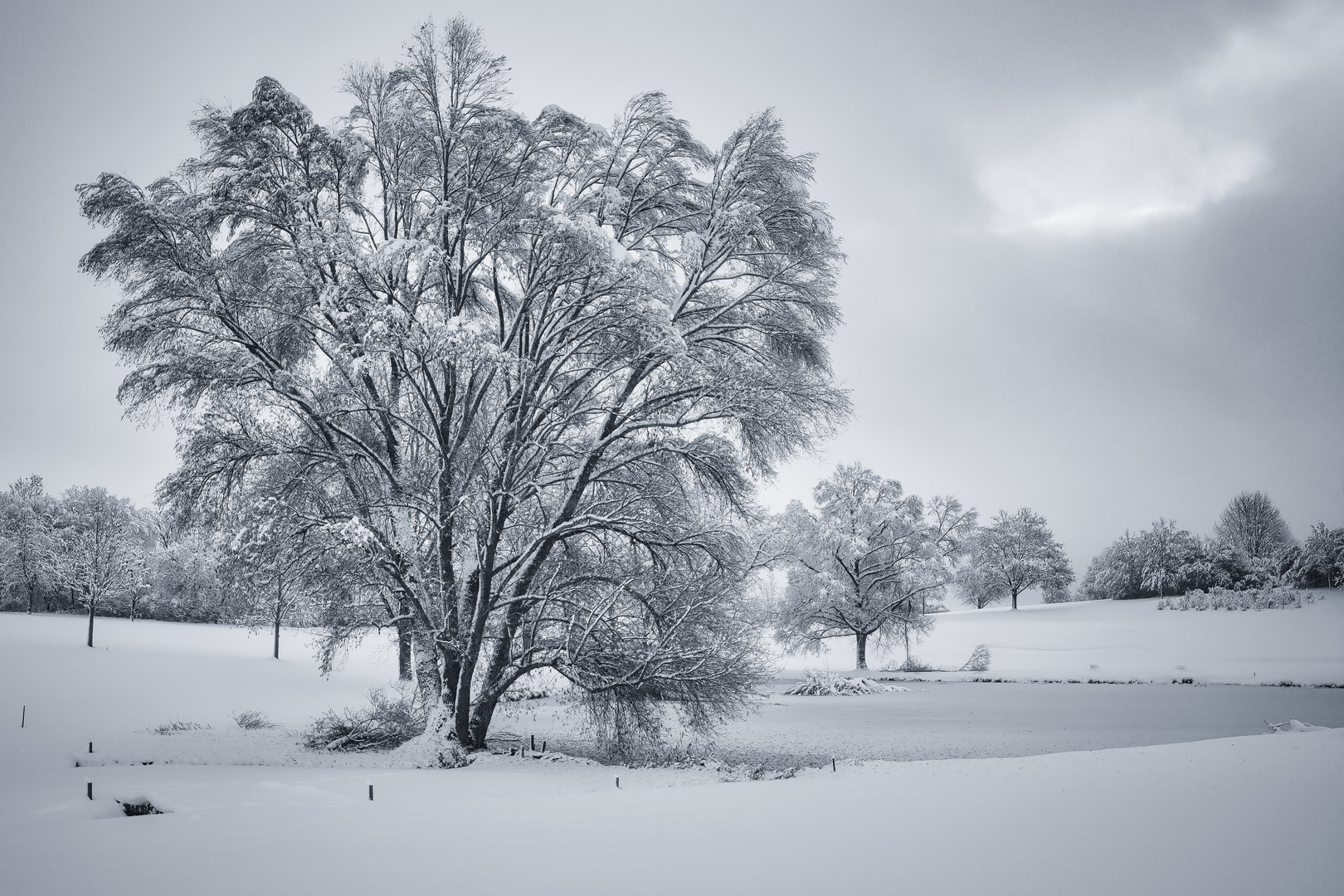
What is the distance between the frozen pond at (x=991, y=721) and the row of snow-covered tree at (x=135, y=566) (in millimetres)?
7083

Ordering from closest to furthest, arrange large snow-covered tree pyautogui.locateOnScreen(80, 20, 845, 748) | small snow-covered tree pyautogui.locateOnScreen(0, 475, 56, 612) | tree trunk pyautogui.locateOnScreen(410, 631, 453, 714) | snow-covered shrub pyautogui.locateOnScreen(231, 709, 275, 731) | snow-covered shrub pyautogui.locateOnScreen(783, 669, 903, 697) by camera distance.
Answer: large snow-covered tree pyautogui.locateOnScreen(80, 20, 845, 748) < tree trunk pyautogui.locateOnScreen(410, 631, 453, 714) < snow-covered shrub pyautogui.locateOnScreen(231, 709, 275, 731) < snow-covered shrub pyautogui.locateOnScreen(783, 669, 903, 697) < small snow-covered tree pyautogui.locateOnScreen(0, 475, 56, 612)

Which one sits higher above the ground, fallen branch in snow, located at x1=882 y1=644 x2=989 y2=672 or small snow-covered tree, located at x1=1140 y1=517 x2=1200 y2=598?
small snow-covered tree, located at x1=1140 y1=517 x2=1200 y2=598

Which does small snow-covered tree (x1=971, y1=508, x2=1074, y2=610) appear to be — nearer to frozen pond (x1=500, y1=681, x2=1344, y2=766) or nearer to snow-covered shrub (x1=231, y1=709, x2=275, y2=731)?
frozen pond (x1=500, y1=681, x2=1344, y2=766)

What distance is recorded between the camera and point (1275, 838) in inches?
248

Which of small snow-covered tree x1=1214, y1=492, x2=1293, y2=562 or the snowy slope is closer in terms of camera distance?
the snowy slope

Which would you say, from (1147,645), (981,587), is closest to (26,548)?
(1147,645)

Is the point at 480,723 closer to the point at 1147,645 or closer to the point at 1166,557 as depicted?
the point at 1147,645

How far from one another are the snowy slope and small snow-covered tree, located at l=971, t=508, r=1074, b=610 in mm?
5584

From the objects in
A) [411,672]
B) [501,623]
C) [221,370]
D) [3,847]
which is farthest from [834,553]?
[3,847]

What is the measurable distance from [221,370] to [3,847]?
953 centimetres

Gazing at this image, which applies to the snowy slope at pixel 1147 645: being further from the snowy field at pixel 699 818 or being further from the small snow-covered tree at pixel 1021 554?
the snowy field at pixel 699 818

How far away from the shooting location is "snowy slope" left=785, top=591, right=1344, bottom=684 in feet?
125

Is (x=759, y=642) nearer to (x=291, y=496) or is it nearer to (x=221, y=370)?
(x=291, y=496)

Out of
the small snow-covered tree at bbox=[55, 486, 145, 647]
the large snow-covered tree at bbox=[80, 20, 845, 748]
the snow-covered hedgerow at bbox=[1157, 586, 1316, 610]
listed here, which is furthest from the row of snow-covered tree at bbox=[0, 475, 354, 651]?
the snow-covered hedgerow at bbox=[1157, 586, 1316, 610]
